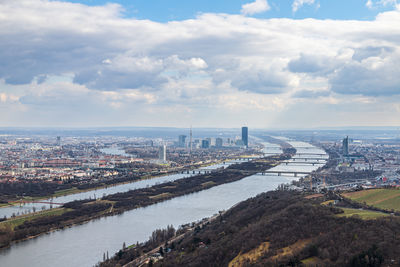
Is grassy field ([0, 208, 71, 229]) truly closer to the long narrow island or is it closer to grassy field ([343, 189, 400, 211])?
the long narrow island

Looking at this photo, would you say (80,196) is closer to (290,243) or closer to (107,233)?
(107,233)

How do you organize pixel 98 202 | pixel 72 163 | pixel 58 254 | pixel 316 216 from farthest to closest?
pixel 72 163 < pixel 98 202 < pixel 58 254 < pixel 316 216

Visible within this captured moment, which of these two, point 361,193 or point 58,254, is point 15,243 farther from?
point 361,193

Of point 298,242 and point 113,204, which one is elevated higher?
point 298,242

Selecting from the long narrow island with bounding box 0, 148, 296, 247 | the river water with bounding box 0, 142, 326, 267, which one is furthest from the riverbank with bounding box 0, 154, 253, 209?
the river water with bounding box 0, 142, 326, 267

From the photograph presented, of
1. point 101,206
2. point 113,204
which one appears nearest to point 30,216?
point 101,206

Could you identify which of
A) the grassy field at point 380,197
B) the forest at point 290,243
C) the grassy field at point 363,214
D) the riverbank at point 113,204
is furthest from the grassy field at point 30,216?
the grassy field at point 380,197

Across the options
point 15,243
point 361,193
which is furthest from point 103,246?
point 361,193
